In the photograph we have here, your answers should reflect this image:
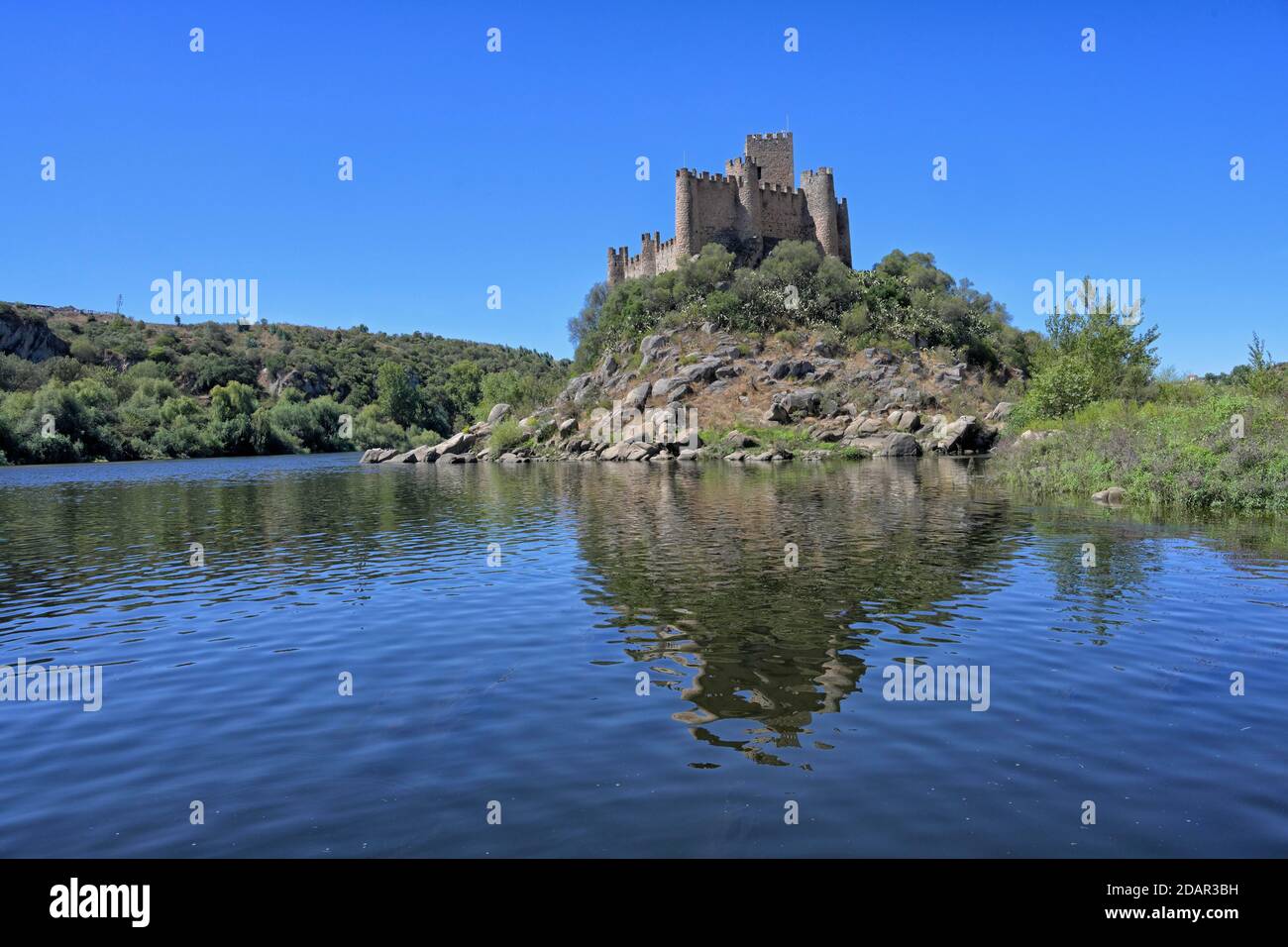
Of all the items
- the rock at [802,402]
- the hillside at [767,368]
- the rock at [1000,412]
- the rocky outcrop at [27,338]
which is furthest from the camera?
the rocky outcrop at [27,338]

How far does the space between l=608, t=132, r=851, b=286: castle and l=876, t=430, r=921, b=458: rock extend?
3835cm

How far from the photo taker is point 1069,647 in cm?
1232

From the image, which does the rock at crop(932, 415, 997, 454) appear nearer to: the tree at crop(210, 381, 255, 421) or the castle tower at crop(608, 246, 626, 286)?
the castle tower at crop(608, 246, 626, 286)

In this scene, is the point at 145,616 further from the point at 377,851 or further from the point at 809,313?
the point at 809,313

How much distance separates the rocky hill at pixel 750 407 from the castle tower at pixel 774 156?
2182cm

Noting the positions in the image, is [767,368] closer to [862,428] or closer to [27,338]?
[862,428]

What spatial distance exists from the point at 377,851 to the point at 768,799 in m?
3.31

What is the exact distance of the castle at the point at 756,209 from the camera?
97.4 meters

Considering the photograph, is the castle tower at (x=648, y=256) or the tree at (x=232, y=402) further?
the tree at (x=232, y=402)

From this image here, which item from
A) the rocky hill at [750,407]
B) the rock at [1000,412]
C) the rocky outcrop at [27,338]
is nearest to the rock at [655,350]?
the rocky hill at [750,407]

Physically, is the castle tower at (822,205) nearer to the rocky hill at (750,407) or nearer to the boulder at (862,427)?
the rocky hill at (750,407)

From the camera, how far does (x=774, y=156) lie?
100000mm
